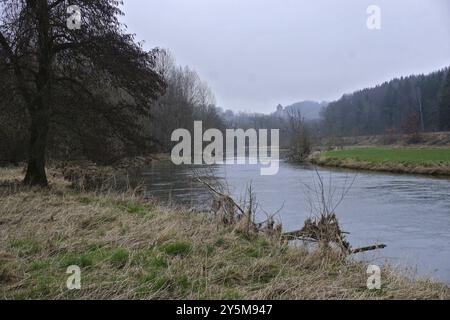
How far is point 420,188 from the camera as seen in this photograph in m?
19.5

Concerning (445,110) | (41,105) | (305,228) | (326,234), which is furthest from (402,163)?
(445,110)

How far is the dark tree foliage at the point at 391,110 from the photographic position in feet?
277

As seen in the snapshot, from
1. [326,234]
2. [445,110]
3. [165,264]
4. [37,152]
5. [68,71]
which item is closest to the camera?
[165,264]

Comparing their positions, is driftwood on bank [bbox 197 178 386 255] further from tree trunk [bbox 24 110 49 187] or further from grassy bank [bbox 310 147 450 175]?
grassy bank [bbox 310 147 450 175]

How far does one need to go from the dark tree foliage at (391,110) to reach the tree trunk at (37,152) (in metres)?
70.7

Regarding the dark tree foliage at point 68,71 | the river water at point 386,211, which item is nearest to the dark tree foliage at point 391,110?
the river water at point 386,211

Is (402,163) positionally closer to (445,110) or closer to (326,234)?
(326,234)

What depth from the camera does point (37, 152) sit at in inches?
531

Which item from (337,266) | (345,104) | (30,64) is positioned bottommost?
(337,266)

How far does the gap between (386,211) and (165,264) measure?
33.8ft

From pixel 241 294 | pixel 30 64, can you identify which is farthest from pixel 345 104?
pixel 241 294

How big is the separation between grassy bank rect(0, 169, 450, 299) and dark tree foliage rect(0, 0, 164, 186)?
5.93 metres
